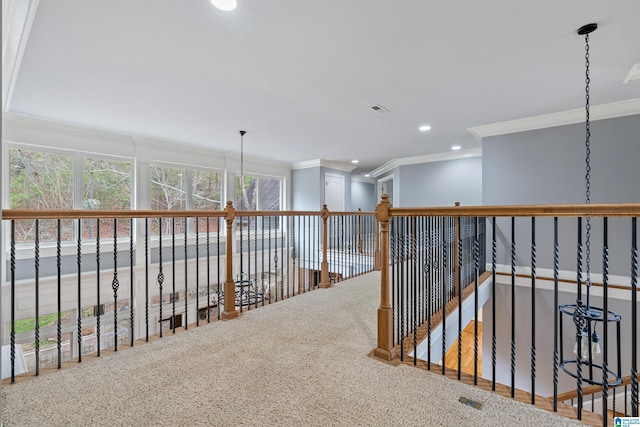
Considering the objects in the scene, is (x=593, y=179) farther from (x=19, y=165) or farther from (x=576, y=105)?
(x=19, y=165)

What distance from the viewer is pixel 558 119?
4348 mm

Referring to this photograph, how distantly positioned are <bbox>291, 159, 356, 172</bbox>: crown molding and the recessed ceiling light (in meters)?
5.52

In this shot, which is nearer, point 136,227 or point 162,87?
point 162,87

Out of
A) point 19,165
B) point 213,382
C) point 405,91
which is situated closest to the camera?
point 213,382

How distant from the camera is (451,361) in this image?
22.5 ft

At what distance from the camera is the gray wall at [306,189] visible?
309 inches

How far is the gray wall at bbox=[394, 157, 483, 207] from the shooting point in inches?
260

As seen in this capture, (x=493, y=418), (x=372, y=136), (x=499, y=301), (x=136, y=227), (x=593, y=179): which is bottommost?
(x=499, y=301)

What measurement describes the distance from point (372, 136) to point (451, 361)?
17.4 ft

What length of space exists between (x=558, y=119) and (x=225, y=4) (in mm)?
4614

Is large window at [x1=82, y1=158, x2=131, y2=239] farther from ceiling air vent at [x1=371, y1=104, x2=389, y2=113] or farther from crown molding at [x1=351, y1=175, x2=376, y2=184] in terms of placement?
crown molding at [x1=351, y1=175, x2=376, y2=184]

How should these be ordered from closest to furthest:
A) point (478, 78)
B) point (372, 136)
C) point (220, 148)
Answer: point (478, 78) < point (372, 136) < point (220, 148)

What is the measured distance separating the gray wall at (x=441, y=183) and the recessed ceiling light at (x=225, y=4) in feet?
18.8

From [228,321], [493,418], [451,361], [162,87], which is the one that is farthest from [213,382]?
[451,361]
